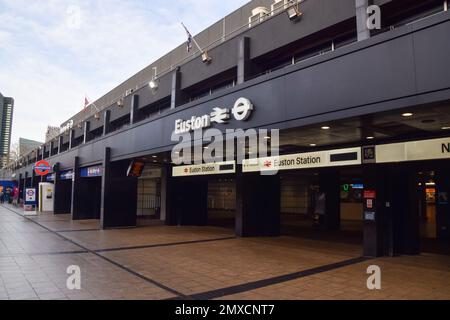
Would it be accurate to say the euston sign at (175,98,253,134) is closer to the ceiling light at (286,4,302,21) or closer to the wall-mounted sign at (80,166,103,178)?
the ceiling light at (286,4,302,21)

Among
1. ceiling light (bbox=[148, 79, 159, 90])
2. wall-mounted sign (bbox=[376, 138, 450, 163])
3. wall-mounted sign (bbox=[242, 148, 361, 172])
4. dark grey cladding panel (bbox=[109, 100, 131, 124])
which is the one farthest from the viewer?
dark grey cladding panel (bbox=[109, 100, 131, 124])

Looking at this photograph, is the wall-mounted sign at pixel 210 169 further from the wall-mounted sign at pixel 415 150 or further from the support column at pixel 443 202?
the support column at pixel 443 202

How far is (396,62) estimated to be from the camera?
6.73 meters

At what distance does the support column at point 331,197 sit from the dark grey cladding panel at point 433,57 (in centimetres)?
1305

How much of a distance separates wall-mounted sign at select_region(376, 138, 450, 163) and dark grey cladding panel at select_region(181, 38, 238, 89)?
679 centimetres

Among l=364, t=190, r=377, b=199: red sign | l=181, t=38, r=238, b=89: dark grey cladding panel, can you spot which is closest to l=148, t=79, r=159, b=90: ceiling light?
l=181, t=38, r=238, b=89: dark grey cladding panel

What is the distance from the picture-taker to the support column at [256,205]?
603 inches

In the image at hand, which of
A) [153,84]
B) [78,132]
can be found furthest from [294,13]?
[78,132]

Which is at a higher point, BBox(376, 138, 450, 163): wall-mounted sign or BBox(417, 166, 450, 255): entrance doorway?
BBox(376, 138, 450, 163): wall-mounted sign

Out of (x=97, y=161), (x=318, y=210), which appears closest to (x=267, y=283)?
(x=318, y=210)

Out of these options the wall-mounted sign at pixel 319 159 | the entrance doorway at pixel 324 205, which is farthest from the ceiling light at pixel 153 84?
the entrance doorway at pixel 324 205

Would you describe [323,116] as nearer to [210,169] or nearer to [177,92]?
[210,169]

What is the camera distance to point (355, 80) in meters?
7.41

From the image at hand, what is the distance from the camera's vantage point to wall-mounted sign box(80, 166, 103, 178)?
66.6 feet
